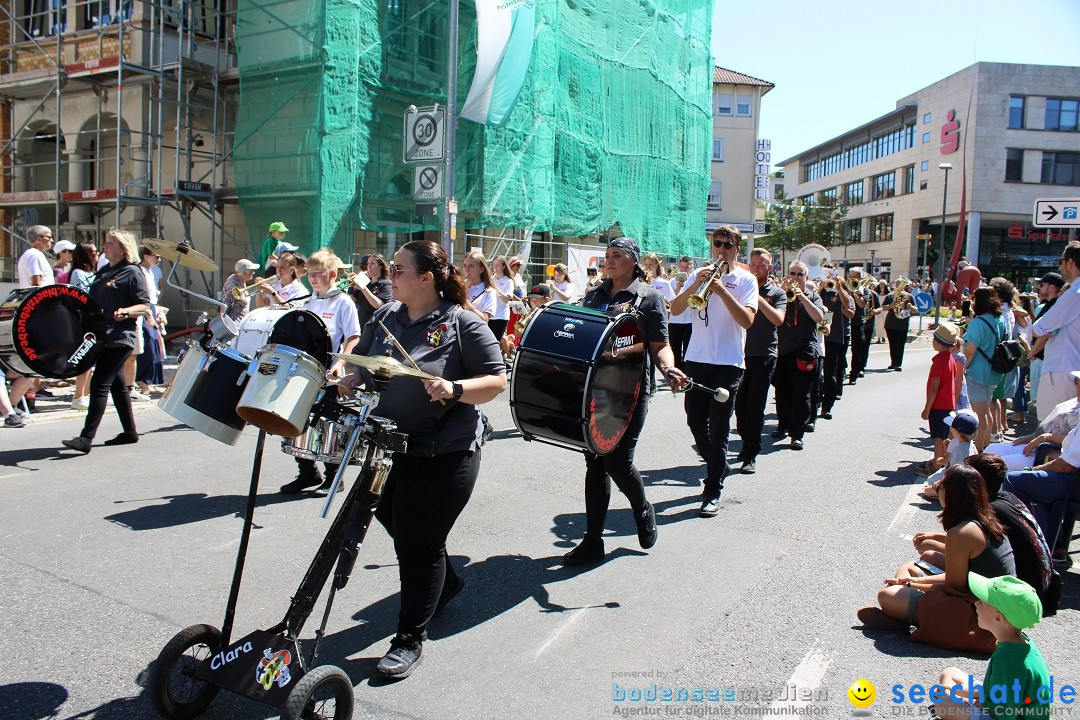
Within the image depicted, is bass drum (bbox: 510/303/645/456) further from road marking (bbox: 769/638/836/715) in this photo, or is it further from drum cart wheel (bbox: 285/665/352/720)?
drum cart wheel (bbox: 285/665/352/720)

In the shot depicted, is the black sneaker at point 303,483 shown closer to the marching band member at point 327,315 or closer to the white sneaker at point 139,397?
the marching band member at point 327,315

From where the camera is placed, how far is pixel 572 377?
173 inches

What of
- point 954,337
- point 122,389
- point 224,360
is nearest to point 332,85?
point 122,389

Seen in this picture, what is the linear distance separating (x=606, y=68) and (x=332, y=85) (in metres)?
10.4

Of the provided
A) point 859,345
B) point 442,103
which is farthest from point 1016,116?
point 442,103

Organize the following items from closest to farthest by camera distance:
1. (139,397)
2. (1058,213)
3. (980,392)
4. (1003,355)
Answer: (1003,355) → (980,392) → (1058,213) → (139,397)

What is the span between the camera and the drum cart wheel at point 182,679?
9.96 ft

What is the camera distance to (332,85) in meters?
15.1

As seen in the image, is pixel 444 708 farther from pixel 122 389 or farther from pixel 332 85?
pixel 332 85

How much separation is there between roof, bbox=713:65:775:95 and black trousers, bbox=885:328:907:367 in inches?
1468

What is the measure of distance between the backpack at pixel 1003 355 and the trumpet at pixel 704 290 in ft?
10.8

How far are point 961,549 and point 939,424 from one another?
14.0ft

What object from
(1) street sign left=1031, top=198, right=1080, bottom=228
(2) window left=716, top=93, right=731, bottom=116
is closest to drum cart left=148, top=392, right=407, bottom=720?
(1) street sign left=1031, top=198, right=1080, bottom=228

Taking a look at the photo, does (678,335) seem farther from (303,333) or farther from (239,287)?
(303,333)
